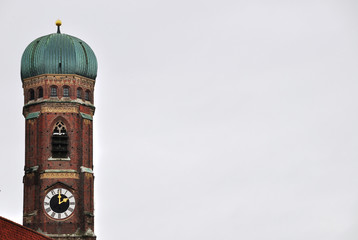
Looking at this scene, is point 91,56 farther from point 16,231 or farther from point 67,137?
point 16,231

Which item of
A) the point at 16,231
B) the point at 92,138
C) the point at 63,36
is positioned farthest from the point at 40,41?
the point at 16,231

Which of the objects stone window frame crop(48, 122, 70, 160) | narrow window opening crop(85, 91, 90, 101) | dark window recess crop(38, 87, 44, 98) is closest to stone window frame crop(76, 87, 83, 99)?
narrow window opening crop(85, 91, 90, 101)

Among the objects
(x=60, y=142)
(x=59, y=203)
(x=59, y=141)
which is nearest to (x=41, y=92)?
(x=59, y=141)

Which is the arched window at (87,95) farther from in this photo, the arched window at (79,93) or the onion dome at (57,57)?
the onion dome at (57,57)

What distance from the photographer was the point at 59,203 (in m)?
104

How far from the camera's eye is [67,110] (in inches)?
4190

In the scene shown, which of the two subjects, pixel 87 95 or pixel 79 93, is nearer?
pixel 79 93

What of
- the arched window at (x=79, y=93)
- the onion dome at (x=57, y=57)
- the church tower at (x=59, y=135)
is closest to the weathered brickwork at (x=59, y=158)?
the church tower at (x=59, y=135)

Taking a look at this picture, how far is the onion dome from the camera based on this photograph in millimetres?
107188

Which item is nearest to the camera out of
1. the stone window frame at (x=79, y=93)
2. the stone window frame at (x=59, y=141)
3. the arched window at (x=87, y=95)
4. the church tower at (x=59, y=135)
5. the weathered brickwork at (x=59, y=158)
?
the weathered brickwork at (x=59, y=158)

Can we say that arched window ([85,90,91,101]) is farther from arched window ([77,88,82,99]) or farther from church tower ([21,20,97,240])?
arched window ([77,88,82,99])

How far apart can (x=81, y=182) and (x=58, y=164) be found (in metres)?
2.25

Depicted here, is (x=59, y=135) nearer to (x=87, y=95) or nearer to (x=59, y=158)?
(x=59, y=158)

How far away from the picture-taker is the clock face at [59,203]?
103938 mm
